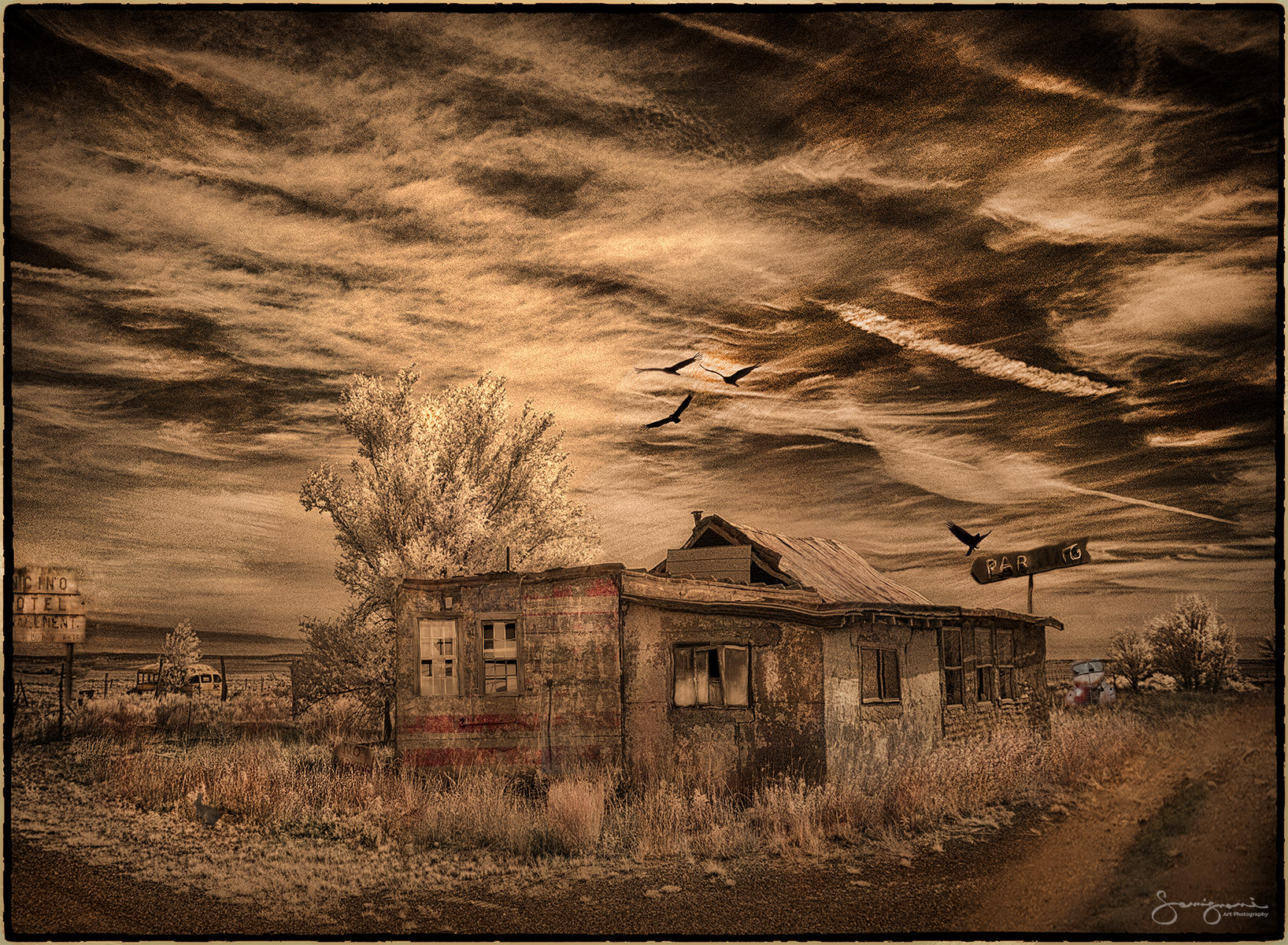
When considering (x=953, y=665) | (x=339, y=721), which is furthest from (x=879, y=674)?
(x=339, y=721)

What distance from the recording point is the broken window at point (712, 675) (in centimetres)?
1227

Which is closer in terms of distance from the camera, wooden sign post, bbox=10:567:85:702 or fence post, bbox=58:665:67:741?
wooden sign post, bbox=10:567:85:702

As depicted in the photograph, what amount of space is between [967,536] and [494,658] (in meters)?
6.95

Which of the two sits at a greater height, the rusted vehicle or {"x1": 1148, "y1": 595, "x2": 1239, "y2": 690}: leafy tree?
{"x1": 1148, "y1": 595, "x2": 1239, "y2": 690}: leafy tree

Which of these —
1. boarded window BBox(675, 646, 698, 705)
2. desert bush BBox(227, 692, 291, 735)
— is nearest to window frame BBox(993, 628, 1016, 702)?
boarded window BBox(675, 646, 698, 705)

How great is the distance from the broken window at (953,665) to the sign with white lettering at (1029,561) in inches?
61.8

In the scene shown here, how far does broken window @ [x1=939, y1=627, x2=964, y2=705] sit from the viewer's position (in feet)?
51.1

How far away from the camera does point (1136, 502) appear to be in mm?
11922

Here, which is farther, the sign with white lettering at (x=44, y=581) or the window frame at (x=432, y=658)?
the window frame at (x=432, y=658)

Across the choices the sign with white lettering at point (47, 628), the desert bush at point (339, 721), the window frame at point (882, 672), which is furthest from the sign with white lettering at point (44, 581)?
the window frame at point (882, 672)

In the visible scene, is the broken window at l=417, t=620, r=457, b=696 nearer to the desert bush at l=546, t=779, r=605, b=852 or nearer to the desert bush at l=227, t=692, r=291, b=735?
the desert bush at l=546, t=779, r=605, b=852

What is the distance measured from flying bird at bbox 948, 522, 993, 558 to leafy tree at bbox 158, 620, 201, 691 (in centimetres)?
1112
